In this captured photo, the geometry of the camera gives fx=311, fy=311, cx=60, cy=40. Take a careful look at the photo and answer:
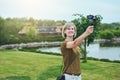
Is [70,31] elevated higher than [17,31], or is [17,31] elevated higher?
[70,31]

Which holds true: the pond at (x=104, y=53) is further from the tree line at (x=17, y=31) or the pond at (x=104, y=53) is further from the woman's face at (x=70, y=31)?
the woman's face at (x=70, y=31)

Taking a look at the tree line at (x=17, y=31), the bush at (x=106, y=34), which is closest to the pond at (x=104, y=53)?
the tree line at (x=17, y=31)

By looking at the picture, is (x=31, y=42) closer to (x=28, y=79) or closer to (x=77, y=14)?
(x=77, y=14)

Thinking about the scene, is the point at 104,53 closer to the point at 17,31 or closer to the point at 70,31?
the point at 70,31

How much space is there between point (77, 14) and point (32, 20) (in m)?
100

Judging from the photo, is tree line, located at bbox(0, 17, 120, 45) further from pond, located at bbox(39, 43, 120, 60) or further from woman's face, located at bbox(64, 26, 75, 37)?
woman's face, located at bbox(64, 26, 75, 37)

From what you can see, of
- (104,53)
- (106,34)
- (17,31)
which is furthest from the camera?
(106,34)

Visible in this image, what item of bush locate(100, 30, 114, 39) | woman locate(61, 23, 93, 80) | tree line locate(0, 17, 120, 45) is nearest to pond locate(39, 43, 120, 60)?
tree line locate(0, 17, 120, 45)

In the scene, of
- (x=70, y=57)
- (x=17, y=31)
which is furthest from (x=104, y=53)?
(x=17, y=31)

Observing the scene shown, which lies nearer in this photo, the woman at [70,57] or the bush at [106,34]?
the woman at [70,57]

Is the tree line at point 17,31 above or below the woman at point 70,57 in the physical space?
below

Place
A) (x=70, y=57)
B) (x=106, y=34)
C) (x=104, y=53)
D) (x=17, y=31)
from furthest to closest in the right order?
(x=106, y=34) < (x=17, y=31) < (x=104, y=53) < (x=70, y=57)

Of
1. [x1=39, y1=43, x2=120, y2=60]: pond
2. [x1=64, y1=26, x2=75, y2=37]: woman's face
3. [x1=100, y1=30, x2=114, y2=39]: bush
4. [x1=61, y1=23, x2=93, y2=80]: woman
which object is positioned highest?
[x1=64, y1=26, x2=75, y2=37]: woman's face

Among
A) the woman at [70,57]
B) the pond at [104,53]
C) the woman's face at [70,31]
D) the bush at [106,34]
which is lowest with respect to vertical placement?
the bush at [106,34]
